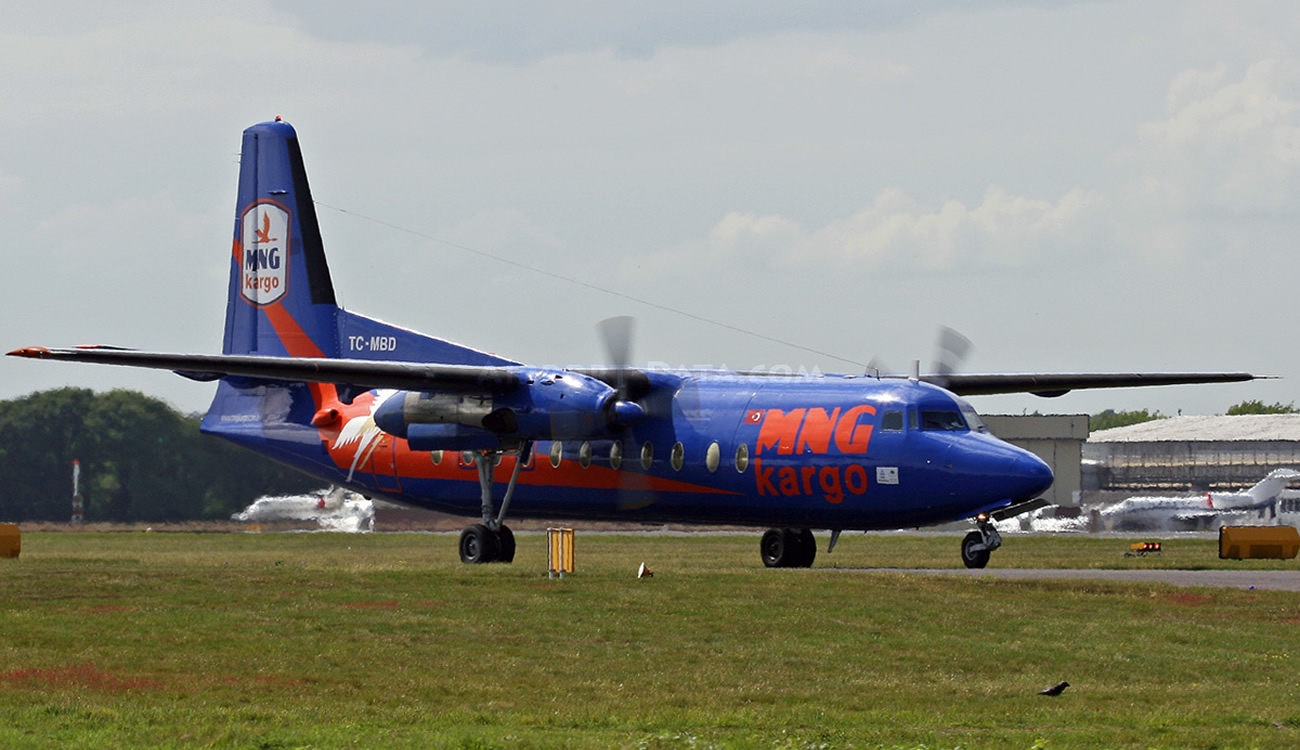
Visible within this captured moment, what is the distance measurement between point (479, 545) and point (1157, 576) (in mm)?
12715

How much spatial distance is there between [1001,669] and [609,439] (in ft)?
46.7

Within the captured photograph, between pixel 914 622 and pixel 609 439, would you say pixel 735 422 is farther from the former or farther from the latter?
pixel 914 622

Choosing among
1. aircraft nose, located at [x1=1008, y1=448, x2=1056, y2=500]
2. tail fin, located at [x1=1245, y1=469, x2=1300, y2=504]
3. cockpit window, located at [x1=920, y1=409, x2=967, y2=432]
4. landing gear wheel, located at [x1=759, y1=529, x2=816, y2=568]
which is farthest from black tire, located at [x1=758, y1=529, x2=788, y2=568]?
tail fin, located at [x1=1245, y1=469, x2=1300, y2=504]

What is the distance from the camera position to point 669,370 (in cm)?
3319

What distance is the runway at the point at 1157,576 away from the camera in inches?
1118

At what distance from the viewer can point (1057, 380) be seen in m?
35.1

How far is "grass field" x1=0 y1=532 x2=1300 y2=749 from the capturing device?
49.4ft

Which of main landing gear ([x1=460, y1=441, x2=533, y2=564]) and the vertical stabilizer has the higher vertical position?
the vertical stabilizer

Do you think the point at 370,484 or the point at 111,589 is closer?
the point at 111,589

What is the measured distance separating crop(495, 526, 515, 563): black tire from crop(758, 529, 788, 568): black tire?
4.94m

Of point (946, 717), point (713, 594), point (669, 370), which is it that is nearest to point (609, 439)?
point (669, 370)

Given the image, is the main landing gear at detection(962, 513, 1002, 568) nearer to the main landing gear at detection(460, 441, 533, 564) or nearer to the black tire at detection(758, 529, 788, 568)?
the black tire at detection(758, 529, 788, 568)

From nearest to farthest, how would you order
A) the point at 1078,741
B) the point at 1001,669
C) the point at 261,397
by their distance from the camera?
the point at 1078,741 → the point at 1001,669 → the point at 261,397

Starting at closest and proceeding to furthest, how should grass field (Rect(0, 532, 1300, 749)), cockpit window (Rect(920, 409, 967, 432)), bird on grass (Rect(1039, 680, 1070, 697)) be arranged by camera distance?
grass field (Rect(0, 532, 1300, 749)) < bird on grass (Rect(1039, 680, 1070, 697)) < cockpit window (Rect(920, 409, 967, 432))
